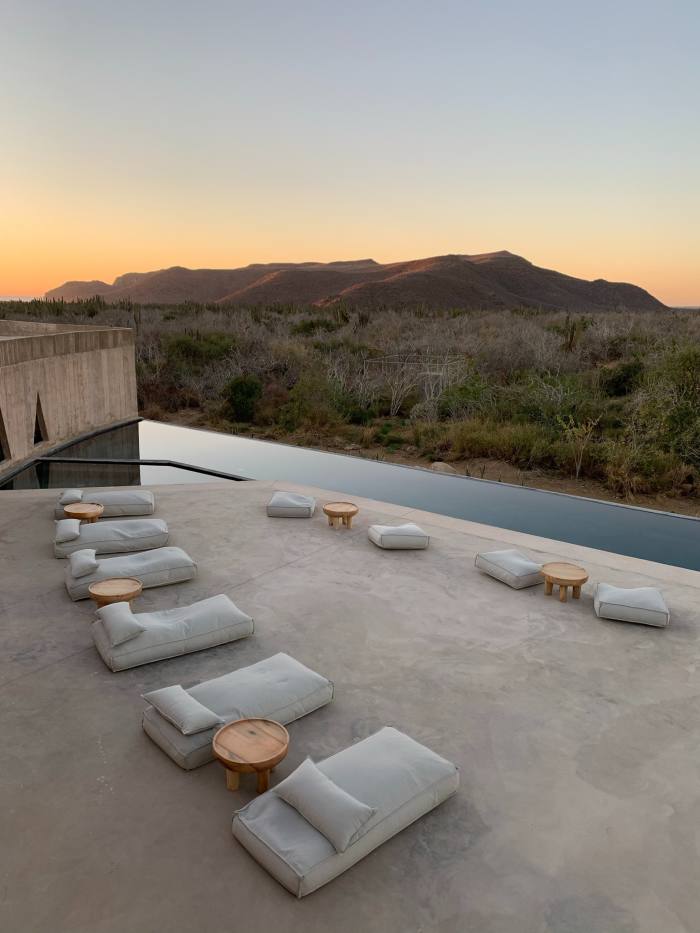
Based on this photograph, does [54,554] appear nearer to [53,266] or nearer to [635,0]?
[635,0]

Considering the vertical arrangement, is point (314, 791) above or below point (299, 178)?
below

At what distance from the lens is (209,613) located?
467cm

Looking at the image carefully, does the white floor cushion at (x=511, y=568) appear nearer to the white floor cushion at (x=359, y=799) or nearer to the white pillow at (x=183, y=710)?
the white floor cushion at (x=359, y=799)

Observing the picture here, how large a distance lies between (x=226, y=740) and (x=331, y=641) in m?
1.59

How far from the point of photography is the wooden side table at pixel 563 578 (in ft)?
18.0

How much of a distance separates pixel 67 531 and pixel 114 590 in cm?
155

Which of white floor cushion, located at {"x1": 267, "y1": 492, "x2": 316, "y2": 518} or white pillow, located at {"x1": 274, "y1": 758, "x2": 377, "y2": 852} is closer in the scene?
white pillow, located at {"x1": 274, "y1": 758, "x2": 377, "y2": 852}

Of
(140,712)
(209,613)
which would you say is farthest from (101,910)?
(209,613)

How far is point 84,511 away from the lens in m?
6.95

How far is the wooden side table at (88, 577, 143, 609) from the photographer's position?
4.91 m

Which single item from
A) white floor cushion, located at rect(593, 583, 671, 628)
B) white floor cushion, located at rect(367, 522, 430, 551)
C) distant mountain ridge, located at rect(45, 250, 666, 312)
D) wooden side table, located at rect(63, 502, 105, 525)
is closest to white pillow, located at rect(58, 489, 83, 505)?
wooden side table, located at rect(63, 502, 105, 525)

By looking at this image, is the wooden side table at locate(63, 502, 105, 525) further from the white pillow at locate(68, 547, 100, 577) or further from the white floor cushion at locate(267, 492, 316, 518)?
the white floor cushion at locate(267, 492, 316, 518)

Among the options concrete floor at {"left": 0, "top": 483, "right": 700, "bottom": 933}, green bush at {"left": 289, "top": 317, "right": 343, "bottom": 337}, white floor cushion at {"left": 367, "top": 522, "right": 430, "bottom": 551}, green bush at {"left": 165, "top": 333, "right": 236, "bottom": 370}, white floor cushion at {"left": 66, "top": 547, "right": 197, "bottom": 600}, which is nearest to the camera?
concrete floor at {"left": 0, "top": 483, "right": 700, "bottom": 933}

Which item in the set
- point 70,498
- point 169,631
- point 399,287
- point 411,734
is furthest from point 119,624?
point 399,287
